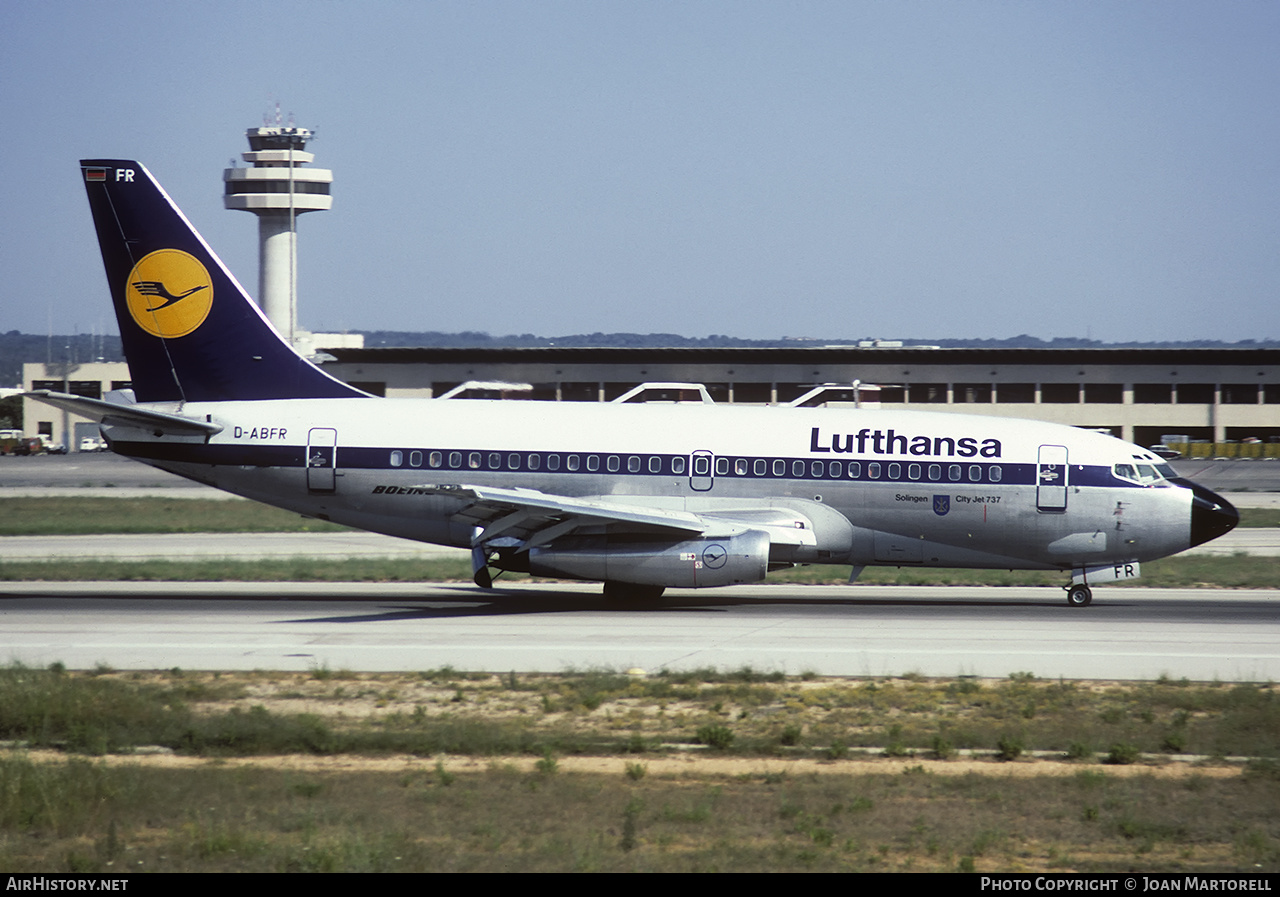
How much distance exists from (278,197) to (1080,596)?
99356 millimetres

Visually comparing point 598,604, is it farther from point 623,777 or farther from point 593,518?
point 623,777

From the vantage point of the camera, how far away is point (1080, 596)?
27266mm

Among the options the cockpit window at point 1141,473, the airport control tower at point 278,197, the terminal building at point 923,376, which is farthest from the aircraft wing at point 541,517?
the airport control tower at point 278,197

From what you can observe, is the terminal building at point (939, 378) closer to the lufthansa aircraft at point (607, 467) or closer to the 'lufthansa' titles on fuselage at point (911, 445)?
the lufthansa aircraft at point (607, 467)

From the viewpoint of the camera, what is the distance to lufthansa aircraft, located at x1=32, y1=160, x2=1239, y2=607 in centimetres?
2597

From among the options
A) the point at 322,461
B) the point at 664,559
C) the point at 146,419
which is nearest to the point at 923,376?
the point at 664,559

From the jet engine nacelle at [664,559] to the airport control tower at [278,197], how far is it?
89.9 metres

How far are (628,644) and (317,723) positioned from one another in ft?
25.7

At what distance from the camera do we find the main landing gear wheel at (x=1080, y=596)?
27250mm

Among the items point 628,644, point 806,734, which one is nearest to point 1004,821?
point 806,734

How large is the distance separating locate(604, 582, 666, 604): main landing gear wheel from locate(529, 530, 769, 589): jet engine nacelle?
1496 mm

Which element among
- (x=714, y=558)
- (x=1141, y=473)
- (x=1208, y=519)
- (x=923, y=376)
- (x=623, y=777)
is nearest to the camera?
(x=623, y=777)

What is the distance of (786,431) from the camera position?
2725 cm

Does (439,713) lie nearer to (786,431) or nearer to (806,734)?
(806,734)
